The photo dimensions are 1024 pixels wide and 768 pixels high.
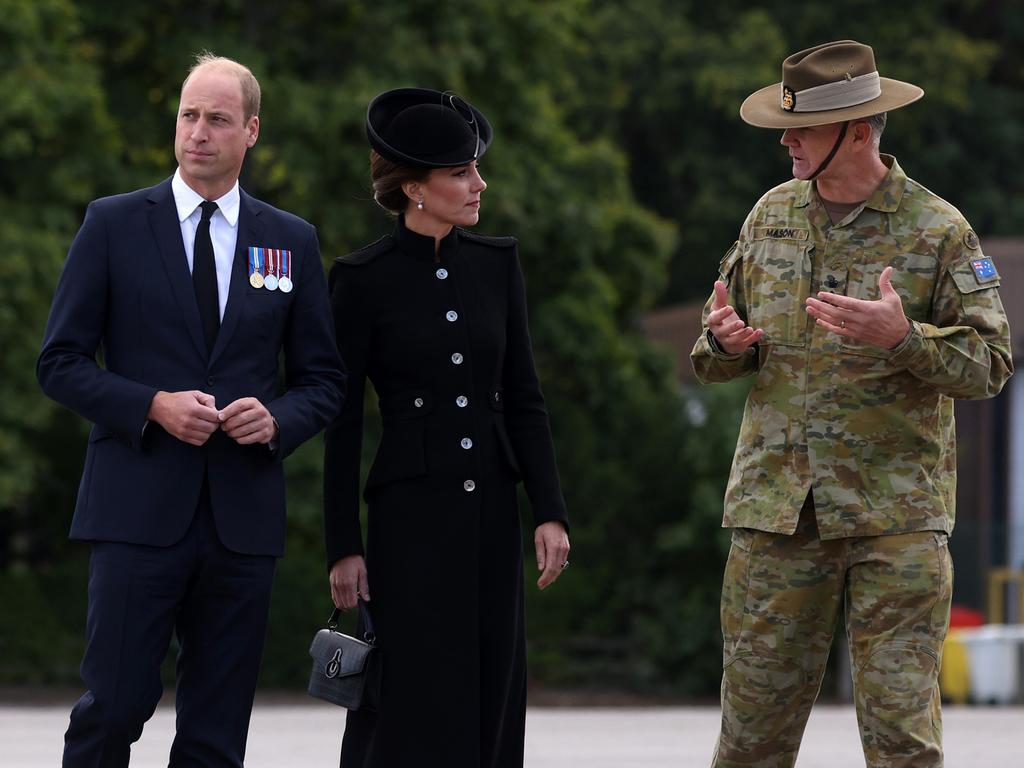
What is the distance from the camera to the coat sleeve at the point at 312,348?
509 centimetres

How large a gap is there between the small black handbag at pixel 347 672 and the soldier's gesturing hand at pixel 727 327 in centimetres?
130

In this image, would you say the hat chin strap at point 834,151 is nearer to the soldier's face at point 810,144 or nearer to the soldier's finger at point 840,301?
the soldier's face at point 810,144

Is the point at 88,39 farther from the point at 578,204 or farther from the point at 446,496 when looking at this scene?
the point at 446,496

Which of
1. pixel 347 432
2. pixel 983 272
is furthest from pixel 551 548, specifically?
pixel 983 272

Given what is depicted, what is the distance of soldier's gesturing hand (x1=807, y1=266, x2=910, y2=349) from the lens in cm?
480

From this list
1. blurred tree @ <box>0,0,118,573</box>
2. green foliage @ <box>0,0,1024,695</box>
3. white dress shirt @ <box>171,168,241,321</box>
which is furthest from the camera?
green foliage @ <box>0,0,1024,695</box>

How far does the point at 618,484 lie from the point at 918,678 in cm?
1439

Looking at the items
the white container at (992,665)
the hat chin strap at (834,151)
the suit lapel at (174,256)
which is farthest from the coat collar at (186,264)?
the white container at (992,665)

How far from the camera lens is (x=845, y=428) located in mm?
5148

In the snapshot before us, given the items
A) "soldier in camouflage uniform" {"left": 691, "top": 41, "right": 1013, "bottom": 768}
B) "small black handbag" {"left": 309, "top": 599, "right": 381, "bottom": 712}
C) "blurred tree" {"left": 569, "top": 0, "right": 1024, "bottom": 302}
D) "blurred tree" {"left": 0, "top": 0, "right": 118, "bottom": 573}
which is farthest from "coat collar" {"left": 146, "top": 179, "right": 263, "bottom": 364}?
"blurred tree" {"left": 569, "top": 0, "right": 1024, "bottom": 302}

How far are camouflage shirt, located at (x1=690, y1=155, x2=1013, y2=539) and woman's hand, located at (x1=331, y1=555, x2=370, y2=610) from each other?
1071 millimetres

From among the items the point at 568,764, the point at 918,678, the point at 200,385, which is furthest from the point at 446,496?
the point at 568,764

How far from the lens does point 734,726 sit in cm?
527

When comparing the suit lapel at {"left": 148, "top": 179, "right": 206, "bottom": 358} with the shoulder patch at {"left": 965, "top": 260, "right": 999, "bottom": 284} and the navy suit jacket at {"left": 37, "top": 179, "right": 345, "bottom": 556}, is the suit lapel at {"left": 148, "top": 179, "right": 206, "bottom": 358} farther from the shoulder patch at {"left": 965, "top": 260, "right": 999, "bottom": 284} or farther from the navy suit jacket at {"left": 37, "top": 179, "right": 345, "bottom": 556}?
the shoulder patch at {"left": 965, "top": 260, "right": 999, "bottom": 284}
